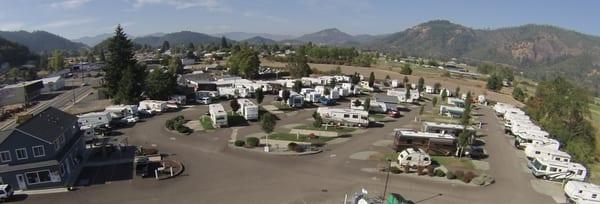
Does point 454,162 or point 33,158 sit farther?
point 454,162

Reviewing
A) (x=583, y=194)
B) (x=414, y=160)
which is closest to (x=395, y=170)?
(x=414, y=160)

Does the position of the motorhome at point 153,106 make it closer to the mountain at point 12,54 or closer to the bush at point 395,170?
the bush at point 395,170

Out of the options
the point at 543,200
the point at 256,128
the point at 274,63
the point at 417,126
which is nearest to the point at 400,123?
the point at 417,126

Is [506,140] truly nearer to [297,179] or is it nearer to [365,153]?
[365,153]

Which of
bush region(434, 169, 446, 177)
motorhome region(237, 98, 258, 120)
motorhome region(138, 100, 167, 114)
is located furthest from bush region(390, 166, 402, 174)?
motorhome region(138, 100, 167, 114)

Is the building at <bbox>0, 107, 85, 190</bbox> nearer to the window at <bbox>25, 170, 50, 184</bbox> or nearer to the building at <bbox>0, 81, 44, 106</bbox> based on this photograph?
the window at <bbox>25, 170, 50, 184</bbox>

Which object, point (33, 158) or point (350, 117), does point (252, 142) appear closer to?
point (350, 117)

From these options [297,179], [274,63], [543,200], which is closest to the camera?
[543,200]
